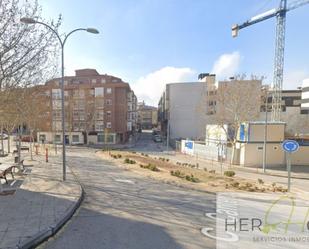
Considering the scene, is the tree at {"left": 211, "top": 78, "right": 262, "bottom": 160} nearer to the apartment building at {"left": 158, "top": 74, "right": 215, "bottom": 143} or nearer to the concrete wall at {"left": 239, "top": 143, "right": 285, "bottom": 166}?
the concrete wall at {"left": 239, "top": 143, "right": 285, "bottom": 166}

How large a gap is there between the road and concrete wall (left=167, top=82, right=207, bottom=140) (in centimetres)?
5330

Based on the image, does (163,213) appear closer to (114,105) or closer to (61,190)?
(61,190)

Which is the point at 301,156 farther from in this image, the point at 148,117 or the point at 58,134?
the point at 148,117

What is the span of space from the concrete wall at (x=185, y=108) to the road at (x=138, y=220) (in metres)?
53.3

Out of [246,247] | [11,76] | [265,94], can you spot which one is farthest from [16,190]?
[265,94]

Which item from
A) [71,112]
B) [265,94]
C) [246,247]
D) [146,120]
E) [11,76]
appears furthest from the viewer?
[146,120]

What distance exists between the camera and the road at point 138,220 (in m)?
5.19

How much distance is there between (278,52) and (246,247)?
5133 centimetres

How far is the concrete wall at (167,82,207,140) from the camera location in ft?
207

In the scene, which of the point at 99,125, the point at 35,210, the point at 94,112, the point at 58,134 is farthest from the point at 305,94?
the point at 35,210

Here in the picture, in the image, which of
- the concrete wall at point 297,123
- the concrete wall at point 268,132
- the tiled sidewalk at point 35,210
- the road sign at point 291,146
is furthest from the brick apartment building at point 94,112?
the road sign at point 291,146

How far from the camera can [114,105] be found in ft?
182

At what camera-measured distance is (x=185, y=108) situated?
6331 centimetres

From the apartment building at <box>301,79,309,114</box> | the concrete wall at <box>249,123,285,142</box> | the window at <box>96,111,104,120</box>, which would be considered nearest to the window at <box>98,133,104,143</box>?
the window at <box>96,111,104,120</box>
